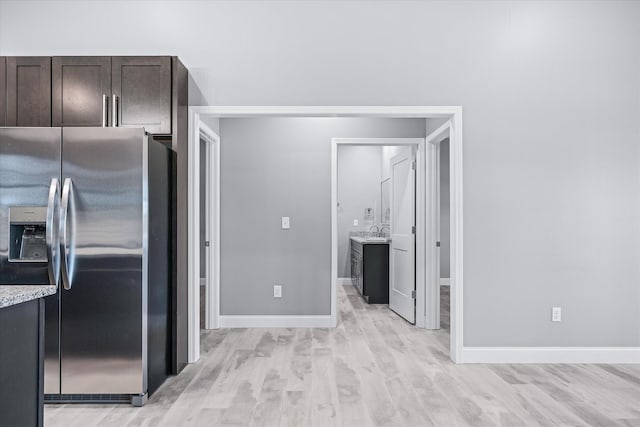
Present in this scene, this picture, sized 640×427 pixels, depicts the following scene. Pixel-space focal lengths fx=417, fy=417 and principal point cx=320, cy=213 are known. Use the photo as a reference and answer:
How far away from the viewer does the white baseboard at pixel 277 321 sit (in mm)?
4523

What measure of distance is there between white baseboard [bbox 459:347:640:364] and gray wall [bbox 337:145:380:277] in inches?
177

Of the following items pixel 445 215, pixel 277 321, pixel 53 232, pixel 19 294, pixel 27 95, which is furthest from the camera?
pixel 445 215

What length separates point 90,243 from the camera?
8.43 feet

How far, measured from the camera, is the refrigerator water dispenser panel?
A: 2.55 metres

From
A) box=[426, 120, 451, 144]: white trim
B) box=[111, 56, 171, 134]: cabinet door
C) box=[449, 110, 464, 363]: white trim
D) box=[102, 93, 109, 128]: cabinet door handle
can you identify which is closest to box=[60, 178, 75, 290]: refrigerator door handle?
box=[102, 93, 109, 128]: cabinet door handle

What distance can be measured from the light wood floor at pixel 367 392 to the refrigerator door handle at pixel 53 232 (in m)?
0.85

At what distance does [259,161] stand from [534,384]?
3287 millimetres

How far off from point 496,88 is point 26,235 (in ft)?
11.8

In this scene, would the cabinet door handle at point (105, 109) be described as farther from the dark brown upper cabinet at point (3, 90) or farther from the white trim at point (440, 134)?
the white trim at point (440, 134)

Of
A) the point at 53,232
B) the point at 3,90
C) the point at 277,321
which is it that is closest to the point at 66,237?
the point at 53,232

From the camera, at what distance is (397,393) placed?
277cm

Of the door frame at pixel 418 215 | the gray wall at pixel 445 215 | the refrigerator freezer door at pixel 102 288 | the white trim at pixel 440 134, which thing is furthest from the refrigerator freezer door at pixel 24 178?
the gray wall at pixel 445 215

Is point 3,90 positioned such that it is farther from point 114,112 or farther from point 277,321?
point 277,321

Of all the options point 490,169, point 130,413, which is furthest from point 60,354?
point 490,169
